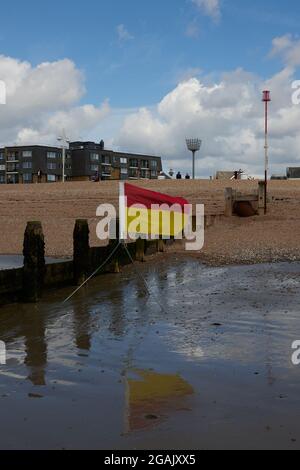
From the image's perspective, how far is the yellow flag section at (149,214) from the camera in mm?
16453

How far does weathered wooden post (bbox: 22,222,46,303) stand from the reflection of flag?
5.88m

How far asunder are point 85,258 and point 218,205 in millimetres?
18617

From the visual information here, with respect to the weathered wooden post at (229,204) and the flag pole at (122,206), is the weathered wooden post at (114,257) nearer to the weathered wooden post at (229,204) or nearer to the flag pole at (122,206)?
the flag pole at (122,206)

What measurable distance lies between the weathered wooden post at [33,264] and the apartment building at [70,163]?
4293 inches

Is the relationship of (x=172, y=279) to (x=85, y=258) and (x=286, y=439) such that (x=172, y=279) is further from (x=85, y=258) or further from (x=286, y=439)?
(x=286, y=439)

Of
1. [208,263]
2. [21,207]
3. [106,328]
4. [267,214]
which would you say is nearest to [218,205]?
[267,214]

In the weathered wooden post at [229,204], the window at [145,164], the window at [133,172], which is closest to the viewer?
the weathered wooden post at [229,204]

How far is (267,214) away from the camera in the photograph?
2781 cm

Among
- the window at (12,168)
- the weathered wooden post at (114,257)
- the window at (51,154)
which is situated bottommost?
the weathered wooden post at (114,257)

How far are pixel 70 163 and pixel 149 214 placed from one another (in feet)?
388

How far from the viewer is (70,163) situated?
13475 centimetres
